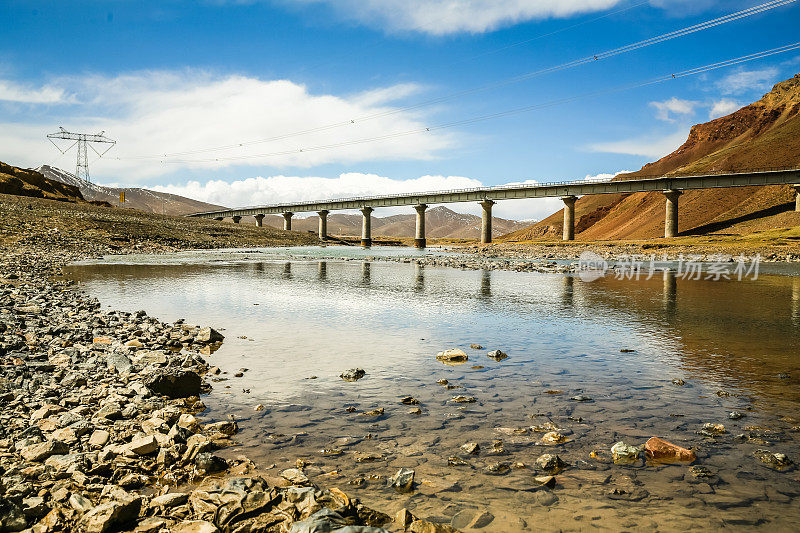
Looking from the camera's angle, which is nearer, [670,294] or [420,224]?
[670,294]

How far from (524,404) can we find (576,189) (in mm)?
115240

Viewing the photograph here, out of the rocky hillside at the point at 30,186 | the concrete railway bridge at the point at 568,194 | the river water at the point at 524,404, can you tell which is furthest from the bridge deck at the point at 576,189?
the river water at the point at 524,404

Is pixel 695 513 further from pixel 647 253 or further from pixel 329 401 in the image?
pixel 647 253

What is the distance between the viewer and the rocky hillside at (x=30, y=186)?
9662 cm

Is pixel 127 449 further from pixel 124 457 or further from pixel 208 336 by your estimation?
pixel 208 336

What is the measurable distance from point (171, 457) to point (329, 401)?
A: 10.4 feet

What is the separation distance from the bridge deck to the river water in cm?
9200

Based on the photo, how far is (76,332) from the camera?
1353cm

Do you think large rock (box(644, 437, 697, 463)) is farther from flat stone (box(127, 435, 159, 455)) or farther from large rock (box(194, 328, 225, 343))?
large rock (box(194, 328, 225, 343))

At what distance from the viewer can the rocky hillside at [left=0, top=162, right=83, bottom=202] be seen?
96625mm

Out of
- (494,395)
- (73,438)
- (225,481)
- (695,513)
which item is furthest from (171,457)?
(695,513)

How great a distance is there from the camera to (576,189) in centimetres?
11519

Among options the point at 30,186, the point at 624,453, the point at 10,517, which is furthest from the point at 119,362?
the point at 30,186

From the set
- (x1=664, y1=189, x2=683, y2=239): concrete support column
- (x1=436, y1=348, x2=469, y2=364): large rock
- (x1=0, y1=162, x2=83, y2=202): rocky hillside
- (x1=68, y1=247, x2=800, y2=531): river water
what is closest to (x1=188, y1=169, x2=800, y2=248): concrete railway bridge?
(x1=664, y1=189, x2=683, y2=239): concrete support column
